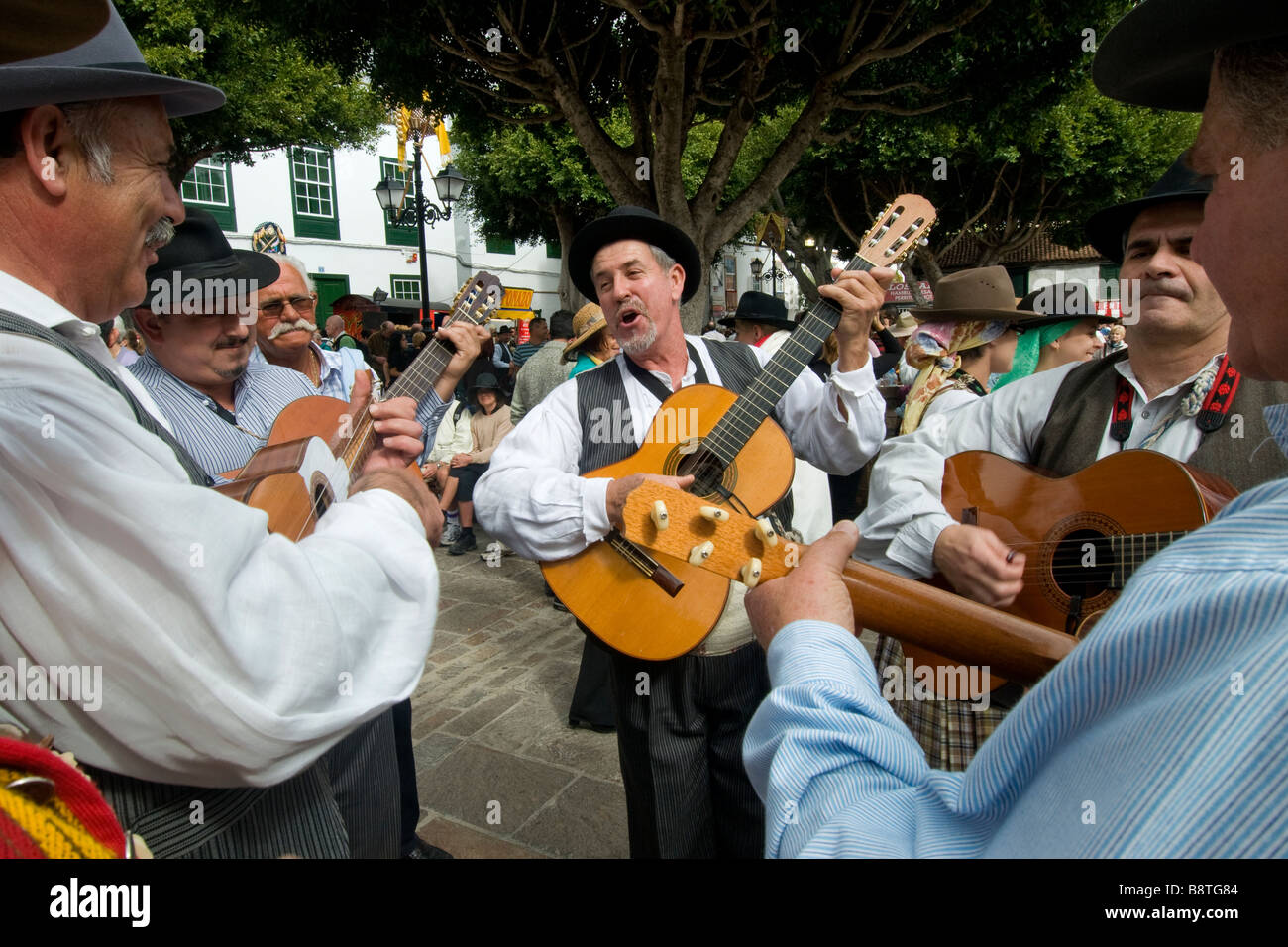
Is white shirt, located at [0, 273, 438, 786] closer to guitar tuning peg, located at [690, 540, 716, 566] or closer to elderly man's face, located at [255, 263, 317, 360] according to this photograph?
guitar tuning peg, located at [690, 540, 716, 566]

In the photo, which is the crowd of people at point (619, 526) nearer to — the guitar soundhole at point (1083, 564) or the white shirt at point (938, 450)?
the white shirt at point (938, 450)

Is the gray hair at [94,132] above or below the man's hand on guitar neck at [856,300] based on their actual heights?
above

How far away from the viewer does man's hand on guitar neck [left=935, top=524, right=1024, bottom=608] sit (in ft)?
5.89

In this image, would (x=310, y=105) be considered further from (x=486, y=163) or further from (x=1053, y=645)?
(x=1053, y=645)

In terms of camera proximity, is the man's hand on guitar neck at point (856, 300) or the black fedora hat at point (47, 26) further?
the man's hand on guitar neck at point (856, 300)

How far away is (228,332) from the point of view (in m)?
2.57

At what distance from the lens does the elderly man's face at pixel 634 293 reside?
2508mm

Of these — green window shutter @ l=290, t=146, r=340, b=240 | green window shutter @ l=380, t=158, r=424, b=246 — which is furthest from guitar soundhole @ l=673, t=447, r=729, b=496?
green window shutter @ l=380, t=158, r=424, b=246

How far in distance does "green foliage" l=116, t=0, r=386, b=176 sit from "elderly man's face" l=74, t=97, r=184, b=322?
835cm

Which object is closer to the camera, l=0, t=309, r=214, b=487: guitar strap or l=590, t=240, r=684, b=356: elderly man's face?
l=0, t=309, r=214, b=487: guitar strap

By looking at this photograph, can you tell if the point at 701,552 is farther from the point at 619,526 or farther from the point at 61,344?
the point at 61,344

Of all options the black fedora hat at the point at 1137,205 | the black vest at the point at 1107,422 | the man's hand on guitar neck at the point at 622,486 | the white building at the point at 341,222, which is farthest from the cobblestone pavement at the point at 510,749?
the white building at the point at 341,222

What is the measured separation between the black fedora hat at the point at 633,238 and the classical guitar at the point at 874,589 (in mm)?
1251

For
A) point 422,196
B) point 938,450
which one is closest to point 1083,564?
point 938,450
